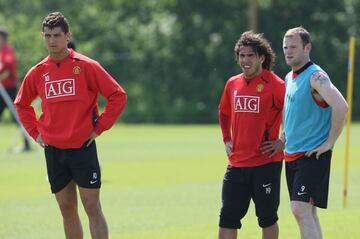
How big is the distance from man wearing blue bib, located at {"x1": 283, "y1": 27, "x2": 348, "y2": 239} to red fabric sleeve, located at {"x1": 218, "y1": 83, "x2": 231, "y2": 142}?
78 cm

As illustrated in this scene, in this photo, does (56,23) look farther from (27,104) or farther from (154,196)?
(154,196)

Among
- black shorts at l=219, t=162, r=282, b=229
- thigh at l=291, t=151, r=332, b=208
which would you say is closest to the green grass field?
black shorts at l=219, t=162, r=282, b=229

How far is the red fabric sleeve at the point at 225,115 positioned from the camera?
30.4 ft

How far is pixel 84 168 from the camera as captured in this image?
8891 millimetres

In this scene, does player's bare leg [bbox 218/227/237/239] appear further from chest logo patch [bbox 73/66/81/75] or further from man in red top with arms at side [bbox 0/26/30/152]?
man in red top with arms at side [bbox 0/26/30/152]

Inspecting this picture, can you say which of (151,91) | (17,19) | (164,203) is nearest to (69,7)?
(17,19)

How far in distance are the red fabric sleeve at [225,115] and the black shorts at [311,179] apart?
99 cm

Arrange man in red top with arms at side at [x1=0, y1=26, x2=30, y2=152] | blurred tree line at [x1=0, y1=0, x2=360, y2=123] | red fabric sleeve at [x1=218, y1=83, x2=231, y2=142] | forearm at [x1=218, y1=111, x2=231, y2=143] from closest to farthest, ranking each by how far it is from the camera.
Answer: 1. red fabric sleeve at [x1=218, y1=83, x2=231, y2=142]
2. forearm at [x1=218, y1=111, x2=231, y2=143]
3. man in red top with arms at side at [x1=0, y1=26, x2=30, y2=152]
4. blurred tree line at [x1=0, y1=0, x2=360, y2=123]

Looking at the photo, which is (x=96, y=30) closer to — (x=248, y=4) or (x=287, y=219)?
(x=248, y=4)

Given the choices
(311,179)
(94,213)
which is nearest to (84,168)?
(94,213)

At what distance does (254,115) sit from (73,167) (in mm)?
1754

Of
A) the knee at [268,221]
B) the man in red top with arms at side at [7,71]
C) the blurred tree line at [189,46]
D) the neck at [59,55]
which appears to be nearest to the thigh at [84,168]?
the neck at [59,55]

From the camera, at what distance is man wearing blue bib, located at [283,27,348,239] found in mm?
8414

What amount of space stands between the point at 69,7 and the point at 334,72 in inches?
567
